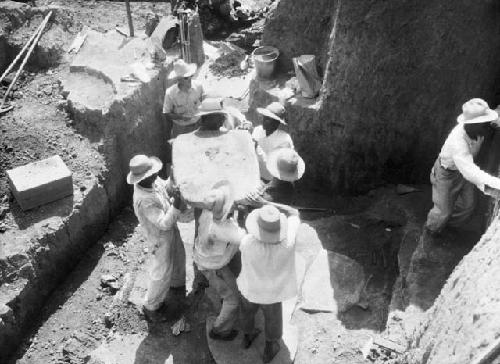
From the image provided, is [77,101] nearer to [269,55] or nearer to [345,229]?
[269,55]

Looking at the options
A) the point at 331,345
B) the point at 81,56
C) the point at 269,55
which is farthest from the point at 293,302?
the point at 81,56

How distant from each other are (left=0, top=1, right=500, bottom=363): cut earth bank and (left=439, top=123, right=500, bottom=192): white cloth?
3.75 feet

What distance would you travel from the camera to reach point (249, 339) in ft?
18.1

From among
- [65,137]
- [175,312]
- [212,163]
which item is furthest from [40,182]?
[212,163]

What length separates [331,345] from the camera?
5.57 metres

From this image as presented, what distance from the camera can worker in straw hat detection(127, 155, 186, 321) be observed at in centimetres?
527

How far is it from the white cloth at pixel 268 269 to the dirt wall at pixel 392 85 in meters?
3.12

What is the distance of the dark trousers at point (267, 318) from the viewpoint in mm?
5023

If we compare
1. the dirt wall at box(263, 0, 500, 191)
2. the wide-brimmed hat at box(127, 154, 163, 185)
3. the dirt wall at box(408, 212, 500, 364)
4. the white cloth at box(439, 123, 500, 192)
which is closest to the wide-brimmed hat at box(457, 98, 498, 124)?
the white cloth at box(439, 123, 500, 192)

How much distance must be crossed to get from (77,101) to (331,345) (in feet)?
18.3

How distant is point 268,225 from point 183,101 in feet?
13.6

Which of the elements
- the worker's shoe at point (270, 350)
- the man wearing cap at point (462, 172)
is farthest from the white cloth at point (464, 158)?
the worker's shoe at point (270, 350)

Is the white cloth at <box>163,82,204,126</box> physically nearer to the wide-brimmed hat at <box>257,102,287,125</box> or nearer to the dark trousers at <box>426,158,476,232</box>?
the wide-brimmed hat at <box>257,102,287,125</box>

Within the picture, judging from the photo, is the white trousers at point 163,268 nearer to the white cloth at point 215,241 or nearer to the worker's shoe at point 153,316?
the worker's shoe at point 153,316
